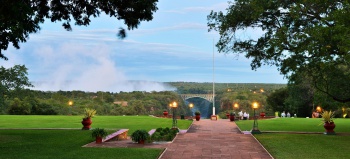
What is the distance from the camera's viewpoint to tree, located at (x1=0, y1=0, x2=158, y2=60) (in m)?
15.6

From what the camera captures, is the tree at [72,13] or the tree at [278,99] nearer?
the tree at [72,13]

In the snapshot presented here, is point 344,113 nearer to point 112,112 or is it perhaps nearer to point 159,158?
point 112,112

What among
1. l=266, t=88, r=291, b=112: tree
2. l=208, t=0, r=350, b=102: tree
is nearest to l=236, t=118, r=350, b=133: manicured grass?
l=208, t=0, r=350, b=102: tree

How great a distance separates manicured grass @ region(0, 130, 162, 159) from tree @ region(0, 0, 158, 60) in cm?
429

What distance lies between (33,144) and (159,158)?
20.7 feet

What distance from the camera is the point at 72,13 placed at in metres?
17.0

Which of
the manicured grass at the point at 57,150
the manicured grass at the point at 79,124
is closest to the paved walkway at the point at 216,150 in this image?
the manicured grass at the point at 57,150

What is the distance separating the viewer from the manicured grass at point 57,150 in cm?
1423

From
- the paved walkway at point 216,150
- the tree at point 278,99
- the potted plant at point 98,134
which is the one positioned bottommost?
the paved walkway at point 216,150

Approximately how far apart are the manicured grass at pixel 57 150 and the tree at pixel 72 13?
169 inches

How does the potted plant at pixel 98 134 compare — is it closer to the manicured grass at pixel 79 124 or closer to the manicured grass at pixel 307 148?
the manicured grass at pixel 79 124

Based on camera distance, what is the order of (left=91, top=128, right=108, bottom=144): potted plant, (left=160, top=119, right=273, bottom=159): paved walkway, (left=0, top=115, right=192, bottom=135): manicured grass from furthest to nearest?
(left=0, top=115, right=192, bottom=135): manicured grass
(left=91, top=128, right=108, bottom=144): potted plant
(left=160, top=119, right=273, bottom=159): paved walkway

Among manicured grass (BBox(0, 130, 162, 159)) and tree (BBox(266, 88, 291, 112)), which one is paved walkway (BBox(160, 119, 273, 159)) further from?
tree (BBox(266, 88, 291, 112))

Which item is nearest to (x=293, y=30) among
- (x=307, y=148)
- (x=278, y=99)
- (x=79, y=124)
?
(x=307, y=148)
